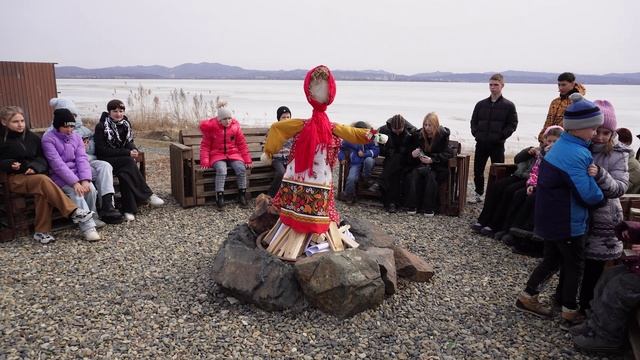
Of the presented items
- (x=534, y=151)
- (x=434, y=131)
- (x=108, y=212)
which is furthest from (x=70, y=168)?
(x=534, y=151)

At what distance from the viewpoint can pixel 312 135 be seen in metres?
4.20

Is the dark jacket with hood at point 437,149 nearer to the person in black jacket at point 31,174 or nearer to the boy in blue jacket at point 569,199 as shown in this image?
the boy in blue jacket at point 569,199

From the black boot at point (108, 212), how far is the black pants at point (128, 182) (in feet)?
0.76

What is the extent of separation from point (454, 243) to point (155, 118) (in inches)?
513

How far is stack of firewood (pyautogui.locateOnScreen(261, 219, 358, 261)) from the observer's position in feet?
14.0

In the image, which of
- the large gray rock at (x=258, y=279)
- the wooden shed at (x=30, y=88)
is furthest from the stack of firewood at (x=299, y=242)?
the wooden shed at (x=30, y=88)

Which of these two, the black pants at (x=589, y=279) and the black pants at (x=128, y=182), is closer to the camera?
the black pants at (x=589, y=279)

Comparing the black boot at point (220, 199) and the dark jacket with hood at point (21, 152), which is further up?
the dark jacket with hood at point (21, 152)

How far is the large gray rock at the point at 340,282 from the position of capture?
3.73m

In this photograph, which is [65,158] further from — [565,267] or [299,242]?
[565,267]

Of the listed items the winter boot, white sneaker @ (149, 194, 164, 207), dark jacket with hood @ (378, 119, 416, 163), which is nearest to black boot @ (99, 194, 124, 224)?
white sneaker @ (149, 194, 164, 207)

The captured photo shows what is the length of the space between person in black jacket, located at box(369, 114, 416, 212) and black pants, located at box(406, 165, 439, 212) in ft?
0.61

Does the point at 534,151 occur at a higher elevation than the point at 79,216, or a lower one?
higher

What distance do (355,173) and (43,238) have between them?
408 cm
